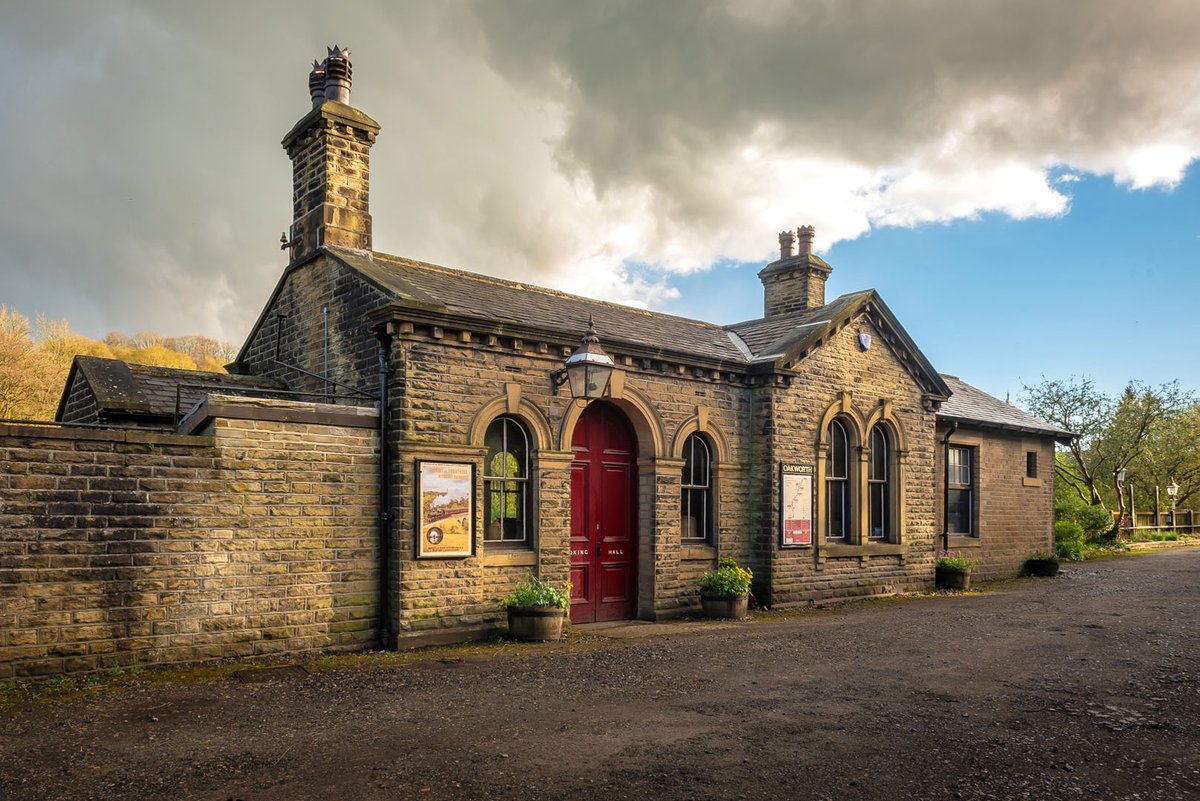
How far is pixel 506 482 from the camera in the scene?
1161 cm

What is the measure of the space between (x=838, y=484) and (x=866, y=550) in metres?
1.29

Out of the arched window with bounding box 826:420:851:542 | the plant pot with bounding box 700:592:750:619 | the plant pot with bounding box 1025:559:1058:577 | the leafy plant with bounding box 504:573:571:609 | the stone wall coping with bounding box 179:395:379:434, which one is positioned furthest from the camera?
the plant pot with bounding box 1025:559:1058:577

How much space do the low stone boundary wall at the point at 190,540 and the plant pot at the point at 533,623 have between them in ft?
5.57

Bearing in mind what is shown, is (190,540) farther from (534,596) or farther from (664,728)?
(664,728)

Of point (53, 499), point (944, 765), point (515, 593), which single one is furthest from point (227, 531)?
point (944, 765)

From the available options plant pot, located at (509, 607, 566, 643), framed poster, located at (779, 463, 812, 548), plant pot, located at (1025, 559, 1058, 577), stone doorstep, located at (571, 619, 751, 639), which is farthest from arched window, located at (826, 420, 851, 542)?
plant pot, located at (1025, 559, 1058, 577)

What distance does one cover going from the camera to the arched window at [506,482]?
11.4 meters

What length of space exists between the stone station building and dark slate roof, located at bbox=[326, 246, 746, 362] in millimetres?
68

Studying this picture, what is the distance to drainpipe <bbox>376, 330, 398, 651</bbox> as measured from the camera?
10.4 meters

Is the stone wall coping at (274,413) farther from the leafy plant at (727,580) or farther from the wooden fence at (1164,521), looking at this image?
the wooden fence at (1164,521)

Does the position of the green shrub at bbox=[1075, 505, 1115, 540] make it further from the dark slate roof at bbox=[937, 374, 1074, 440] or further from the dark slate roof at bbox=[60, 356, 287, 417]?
the dark slate roof at bbox=[60, 356, 287, 417]

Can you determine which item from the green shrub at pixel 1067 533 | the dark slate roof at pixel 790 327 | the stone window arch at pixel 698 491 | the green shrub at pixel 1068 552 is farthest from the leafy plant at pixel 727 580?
the green shrub at pixel 1067 533

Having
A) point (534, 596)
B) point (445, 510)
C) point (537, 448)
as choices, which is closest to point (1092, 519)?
point (537, 448)

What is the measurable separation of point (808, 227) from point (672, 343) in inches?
248
